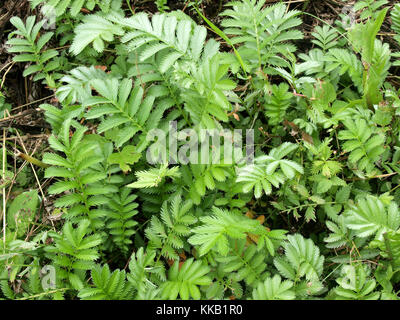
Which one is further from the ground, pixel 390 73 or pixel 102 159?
pixel 390 73

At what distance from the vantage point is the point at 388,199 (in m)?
1.70

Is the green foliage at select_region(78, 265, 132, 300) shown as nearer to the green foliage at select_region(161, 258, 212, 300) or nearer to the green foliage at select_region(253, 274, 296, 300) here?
the green foliage at select_region(161, 258, 212, 300)

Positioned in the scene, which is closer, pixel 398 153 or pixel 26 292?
pixel 26 292

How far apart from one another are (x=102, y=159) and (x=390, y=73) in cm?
168

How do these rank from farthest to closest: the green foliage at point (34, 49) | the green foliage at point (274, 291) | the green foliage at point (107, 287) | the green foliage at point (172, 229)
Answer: the green foliage at point (34, 49), the green foliage at point (172, 229), the green foliage at point (107, 287), the green foliage at point (274, 291)

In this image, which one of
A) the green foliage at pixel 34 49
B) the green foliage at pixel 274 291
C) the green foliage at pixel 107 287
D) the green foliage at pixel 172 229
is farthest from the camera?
the green foliage at pixel 34 49

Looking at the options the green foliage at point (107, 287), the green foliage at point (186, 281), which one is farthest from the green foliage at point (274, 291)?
the green foliage at point (107, 287)

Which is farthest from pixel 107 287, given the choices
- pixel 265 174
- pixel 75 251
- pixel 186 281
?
pixel 265 174

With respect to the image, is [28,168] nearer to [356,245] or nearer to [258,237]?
[258,237]

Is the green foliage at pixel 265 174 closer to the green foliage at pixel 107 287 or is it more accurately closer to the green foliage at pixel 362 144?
the green foliage at pixel 362 144

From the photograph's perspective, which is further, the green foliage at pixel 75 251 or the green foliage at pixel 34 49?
the green foliage at pixel 34 49

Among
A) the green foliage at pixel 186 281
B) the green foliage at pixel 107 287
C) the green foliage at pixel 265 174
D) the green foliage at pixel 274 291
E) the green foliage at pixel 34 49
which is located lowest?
the green foliage at pixel 107 287
